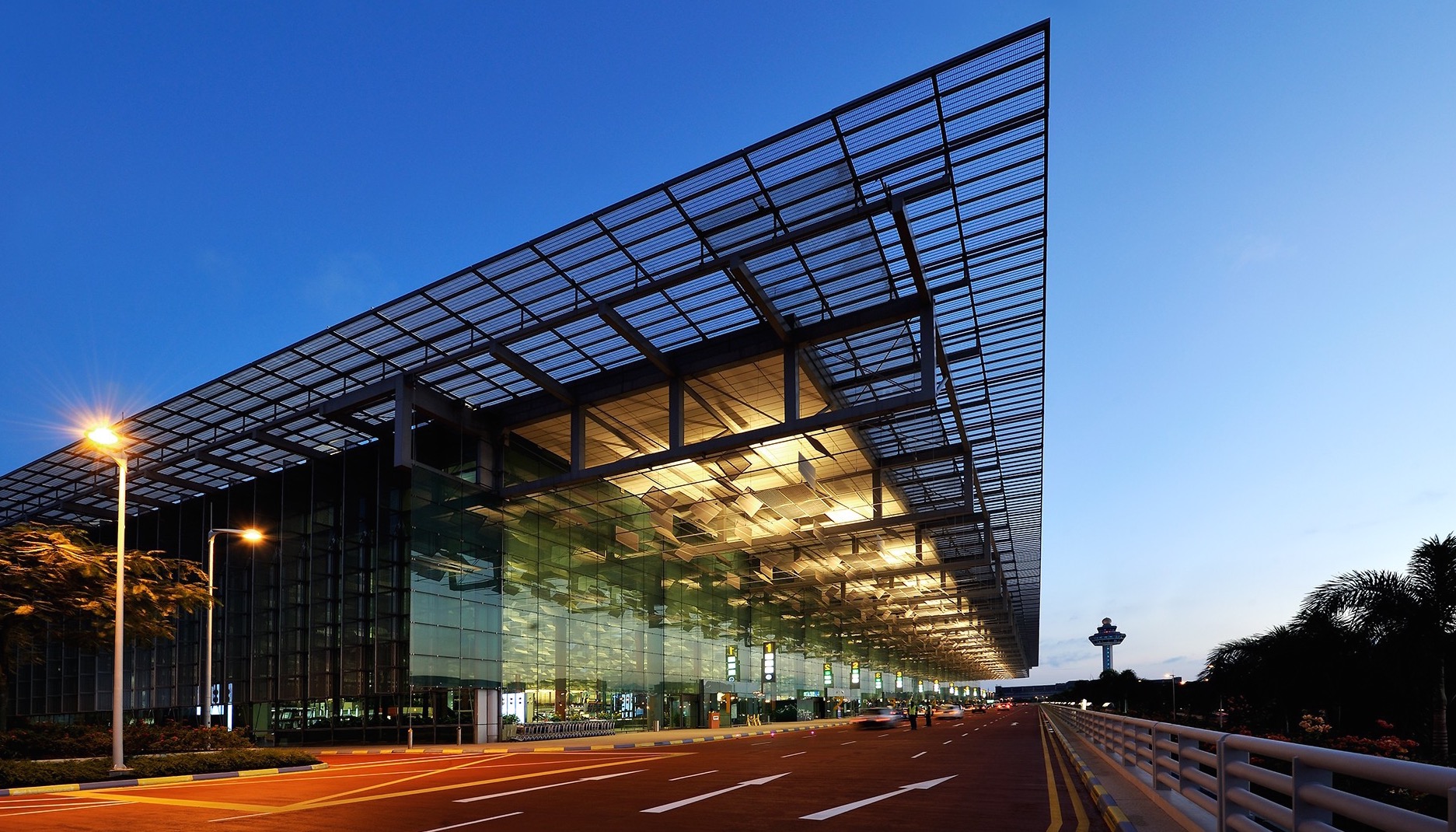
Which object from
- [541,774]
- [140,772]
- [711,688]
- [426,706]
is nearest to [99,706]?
[426,706]

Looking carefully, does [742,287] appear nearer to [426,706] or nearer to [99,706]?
[426,706]

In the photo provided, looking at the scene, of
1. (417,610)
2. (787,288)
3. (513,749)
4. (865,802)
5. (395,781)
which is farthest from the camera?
(417,610)

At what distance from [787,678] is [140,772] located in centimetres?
6231

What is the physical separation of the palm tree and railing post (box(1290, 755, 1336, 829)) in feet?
86.2

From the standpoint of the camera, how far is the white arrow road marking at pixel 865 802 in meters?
12.9

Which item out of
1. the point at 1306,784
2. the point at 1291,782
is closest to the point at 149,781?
the point at 1291,782

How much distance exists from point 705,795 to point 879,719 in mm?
41763

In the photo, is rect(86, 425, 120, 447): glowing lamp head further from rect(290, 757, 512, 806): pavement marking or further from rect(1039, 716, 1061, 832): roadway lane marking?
rect(1039, 716, 1061, 832): roadway lane marking

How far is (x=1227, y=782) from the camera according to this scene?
24.3ft

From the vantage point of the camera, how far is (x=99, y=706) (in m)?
54.2

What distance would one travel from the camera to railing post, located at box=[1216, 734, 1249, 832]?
733 centimetres

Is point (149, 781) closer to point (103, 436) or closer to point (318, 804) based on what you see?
point (103, 436)

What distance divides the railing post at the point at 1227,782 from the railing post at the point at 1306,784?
212 cm

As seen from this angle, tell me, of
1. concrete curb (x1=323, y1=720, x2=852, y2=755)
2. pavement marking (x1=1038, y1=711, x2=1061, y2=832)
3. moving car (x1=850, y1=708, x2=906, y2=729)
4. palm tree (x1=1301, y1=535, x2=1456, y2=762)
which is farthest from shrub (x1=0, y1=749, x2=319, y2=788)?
moving car (x1=850, y1=708, x2=906, y2=729)
